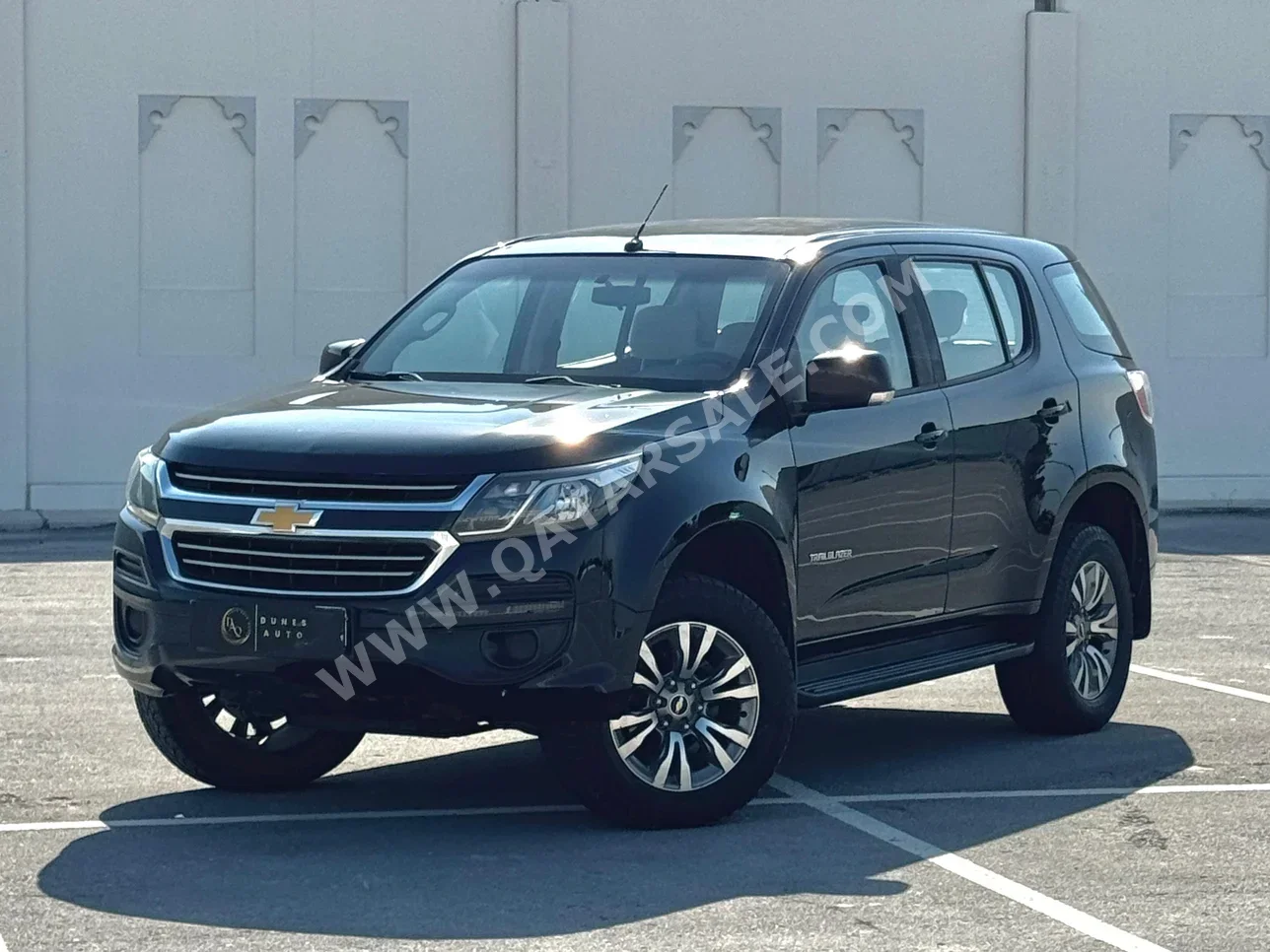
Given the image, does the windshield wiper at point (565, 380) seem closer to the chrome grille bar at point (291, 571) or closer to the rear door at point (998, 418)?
the chrome grille bar at point (291, 571)

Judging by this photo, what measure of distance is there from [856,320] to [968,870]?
224 centimetres

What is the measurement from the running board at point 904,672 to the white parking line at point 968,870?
1.16 feet

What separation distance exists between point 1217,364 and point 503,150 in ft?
24.5

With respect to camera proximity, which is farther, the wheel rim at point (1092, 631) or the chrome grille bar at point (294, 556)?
the wheel rim at point (1092, 631)

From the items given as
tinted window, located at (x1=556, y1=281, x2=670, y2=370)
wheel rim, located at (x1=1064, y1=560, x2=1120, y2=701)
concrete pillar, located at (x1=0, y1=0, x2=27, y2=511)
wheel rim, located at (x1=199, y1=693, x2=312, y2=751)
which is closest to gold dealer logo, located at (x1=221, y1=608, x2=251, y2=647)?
wheel rim, located at (x1=199, y1=693, x2=312, y2=751)

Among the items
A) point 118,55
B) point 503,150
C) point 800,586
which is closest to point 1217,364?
point 503,150

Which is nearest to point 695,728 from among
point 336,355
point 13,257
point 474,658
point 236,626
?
point 474,658

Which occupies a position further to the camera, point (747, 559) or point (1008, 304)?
point (1008, 304)

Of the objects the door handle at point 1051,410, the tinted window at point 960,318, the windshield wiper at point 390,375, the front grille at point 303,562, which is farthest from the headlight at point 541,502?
the door handle at point 1051,410

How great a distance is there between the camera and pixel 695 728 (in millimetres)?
7219

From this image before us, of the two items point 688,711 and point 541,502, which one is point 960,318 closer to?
point 688,711

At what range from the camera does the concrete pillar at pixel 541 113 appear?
22266mm

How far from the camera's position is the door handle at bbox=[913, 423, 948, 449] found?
26.9 ft

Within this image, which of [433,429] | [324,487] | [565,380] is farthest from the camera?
[565,380]
